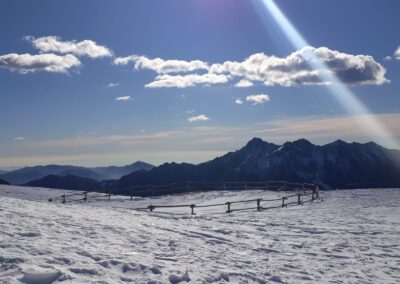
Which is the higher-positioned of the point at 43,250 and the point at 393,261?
the point at 43,250

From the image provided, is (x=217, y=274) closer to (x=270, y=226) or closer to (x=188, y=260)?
(x=188, y=260)

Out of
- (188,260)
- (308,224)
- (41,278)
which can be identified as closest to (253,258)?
(188,260)

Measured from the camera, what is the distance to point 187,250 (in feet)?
48.6

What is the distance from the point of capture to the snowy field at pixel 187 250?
11.0 meters

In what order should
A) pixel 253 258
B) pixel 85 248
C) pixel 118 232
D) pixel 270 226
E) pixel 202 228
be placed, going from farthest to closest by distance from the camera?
pixel 270 226 → pixel 202 228 → pixel 118 232 → pixel 253 258 → pixel 85 248

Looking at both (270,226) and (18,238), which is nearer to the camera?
(18,238)

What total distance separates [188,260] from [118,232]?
157 inches

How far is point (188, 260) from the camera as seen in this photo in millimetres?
13328

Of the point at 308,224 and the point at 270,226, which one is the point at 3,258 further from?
the point at 308,224

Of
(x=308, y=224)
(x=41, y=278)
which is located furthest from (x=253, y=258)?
(x=308, y=224)

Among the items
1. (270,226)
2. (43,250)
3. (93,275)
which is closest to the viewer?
(93,275)

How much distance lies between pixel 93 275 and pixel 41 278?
4.10 ft

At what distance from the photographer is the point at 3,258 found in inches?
423

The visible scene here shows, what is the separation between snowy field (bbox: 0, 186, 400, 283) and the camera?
10992 millimetres
